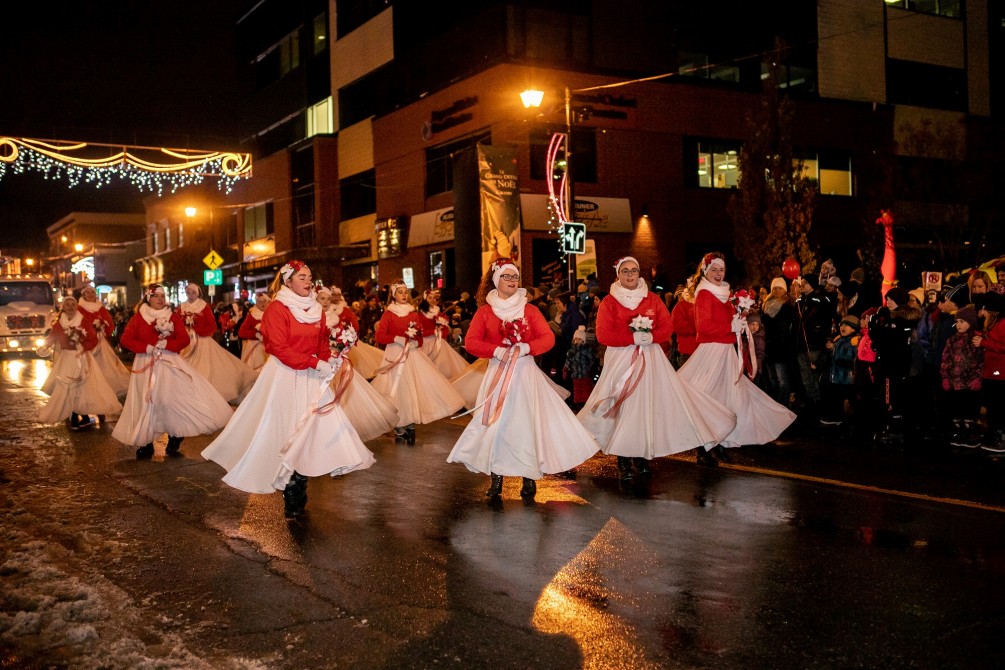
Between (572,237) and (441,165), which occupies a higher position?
(441,165)

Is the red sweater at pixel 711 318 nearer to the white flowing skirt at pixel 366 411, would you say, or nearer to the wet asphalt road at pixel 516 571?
the wet asphalt road at pixel 516 571

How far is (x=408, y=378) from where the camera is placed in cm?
1234

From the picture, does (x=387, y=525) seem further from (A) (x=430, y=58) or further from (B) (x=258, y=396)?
(A) (x=430, y=58)

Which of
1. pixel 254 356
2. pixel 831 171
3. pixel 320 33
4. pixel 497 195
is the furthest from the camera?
pixel 320 33

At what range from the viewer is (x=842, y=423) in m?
12.8

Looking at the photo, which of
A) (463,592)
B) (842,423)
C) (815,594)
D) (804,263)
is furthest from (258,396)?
(804,263)

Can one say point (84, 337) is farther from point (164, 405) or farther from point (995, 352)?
point (995, 352)

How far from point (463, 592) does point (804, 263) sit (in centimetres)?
2074

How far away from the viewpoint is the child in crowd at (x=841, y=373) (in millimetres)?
12773

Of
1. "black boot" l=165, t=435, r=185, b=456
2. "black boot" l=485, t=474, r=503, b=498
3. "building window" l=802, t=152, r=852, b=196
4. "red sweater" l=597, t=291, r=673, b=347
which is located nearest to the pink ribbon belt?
"red sweater" l=597, t=291, r=673, b=347


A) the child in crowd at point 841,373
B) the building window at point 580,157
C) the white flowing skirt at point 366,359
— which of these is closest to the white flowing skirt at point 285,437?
the child in crowd at point 841,373

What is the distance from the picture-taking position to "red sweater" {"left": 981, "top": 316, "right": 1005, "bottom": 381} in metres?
10.3

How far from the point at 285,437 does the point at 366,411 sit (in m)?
3.16

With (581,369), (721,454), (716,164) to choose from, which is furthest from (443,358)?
(716,164)
